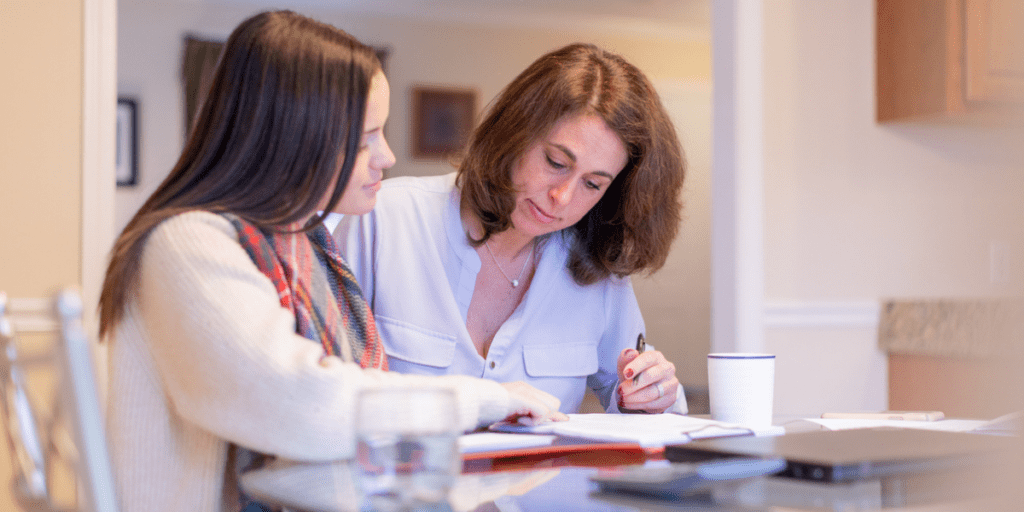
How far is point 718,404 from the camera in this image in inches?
51.5

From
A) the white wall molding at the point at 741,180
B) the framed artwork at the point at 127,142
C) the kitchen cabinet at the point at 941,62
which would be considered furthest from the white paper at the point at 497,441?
the framed artwork at the point at 127,142

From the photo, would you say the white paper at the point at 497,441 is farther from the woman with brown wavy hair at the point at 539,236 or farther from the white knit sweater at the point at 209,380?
the woman with brown wavy hair at the point at 539,236

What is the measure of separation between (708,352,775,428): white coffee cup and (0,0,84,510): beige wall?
1749mm

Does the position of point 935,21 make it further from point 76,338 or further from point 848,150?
point 76,338

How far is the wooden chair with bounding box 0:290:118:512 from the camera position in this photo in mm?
686

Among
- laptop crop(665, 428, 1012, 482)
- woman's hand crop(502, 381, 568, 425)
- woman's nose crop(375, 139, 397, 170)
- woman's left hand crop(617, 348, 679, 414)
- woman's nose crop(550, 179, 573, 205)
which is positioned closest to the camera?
laptop crop(665, 428, 1012, 482)

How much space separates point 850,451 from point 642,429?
30cm

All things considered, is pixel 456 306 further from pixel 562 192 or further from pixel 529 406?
pixel 529 406

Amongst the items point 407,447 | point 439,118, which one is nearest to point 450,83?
point 439,118

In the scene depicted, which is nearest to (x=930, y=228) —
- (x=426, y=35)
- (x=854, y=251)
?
(x=854, y=251)

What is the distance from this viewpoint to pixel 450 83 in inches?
218

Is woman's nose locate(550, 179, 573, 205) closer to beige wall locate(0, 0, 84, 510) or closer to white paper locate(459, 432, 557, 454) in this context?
white paper locate(459, 432, 557, 454)

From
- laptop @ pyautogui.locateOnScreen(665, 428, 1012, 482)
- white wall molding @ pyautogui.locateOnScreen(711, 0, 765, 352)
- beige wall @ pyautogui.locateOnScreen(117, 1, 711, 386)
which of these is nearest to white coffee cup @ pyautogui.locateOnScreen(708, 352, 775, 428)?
laptop @ pyautogui.locateOnScreen(665, 428, 1012, 482)

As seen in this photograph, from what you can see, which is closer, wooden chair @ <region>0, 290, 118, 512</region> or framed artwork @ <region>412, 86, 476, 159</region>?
wooden chair @ <region>0, 290, 118, 512</region>
